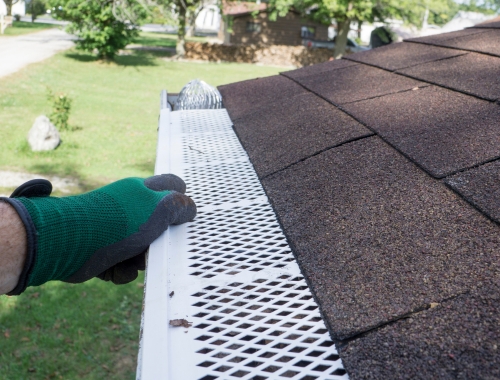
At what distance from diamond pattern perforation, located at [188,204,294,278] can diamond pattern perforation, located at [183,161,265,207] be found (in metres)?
0.12

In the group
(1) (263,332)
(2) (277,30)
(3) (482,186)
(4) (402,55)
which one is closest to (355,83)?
(4) (402,55)

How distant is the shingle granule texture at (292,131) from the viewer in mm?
2318

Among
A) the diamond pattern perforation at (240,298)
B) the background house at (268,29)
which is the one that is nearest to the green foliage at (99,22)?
the background house at (268,29)

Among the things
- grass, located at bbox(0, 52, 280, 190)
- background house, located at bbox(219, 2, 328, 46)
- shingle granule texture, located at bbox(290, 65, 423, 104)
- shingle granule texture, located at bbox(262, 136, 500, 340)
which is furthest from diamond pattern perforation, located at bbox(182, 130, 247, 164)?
background house, located at bbox(219, 2, 328, 46)

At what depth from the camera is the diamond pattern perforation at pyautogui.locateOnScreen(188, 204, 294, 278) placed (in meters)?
1.63

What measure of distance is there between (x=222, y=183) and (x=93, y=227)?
0.81m

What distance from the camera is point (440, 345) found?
101 cm

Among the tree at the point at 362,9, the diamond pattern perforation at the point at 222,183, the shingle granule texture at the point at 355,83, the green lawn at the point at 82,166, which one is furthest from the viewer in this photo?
the tree at the point at 362,9

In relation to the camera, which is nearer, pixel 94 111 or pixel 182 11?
pixel 94 111

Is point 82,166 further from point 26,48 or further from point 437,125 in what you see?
point 26,48

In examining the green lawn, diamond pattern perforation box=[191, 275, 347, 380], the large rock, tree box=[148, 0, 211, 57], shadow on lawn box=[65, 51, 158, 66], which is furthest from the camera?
tree box=[148, 0, 211, 57]

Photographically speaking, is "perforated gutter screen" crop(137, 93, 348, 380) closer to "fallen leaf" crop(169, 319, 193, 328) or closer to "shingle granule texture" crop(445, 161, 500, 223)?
"fallen leaf" crop(169, 319, 193, 328)

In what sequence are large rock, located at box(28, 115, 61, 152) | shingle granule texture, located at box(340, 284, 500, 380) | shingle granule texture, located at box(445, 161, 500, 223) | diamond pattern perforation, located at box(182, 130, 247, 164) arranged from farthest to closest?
large rock, located at box(28, 115, 61, 152), diamond pattern perforation, located at box(182, 130, 247, 164), shingle granule texture, located at box(445, 161, 500, 223), shingle granule texture, located at box(340, 284, 500, 380)

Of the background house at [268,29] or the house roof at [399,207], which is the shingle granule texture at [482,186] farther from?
the background house at [268,29]
